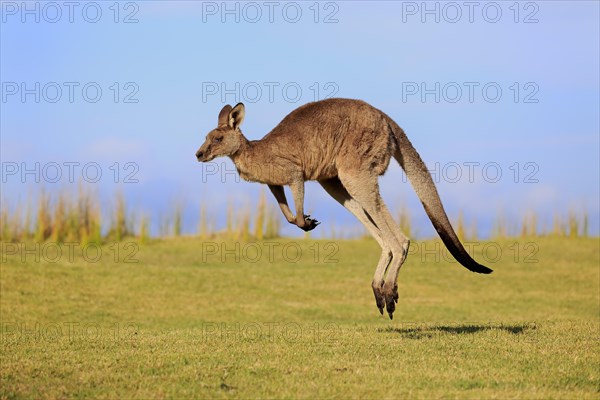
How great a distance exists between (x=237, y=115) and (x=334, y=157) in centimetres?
120

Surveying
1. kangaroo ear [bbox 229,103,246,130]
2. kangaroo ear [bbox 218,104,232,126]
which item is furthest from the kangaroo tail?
kangaroo ear [bbox 218,104,232,126]

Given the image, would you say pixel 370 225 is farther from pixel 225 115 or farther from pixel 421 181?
pixel 225 115

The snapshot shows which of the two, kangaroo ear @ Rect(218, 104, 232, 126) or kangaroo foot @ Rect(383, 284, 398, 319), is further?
kangaroo ear @ Rect(218, 104, 232, 126)

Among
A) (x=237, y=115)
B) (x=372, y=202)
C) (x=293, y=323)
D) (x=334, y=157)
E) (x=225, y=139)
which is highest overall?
(x=237, y=115)

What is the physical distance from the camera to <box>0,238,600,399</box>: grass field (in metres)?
7.33

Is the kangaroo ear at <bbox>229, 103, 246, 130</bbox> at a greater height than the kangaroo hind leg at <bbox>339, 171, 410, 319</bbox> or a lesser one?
greater

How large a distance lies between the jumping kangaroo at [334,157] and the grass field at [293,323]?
1.14 meters

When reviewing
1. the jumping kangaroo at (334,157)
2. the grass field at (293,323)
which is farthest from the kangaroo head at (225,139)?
the grass field at (293,323)

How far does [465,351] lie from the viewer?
8.72m

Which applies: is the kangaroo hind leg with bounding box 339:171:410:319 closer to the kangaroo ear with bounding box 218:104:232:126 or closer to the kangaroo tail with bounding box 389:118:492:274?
the kangaroo tail with bounding box 389:118:492:274

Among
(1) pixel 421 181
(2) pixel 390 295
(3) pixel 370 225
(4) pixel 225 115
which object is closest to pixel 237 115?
(4) pixel 225 115

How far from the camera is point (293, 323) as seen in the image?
16.0 metres

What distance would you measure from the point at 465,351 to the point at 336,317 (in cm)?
825

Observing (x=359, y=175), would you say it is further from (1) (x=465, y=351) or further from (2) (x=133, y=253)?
(2) (x=133, y=253)
